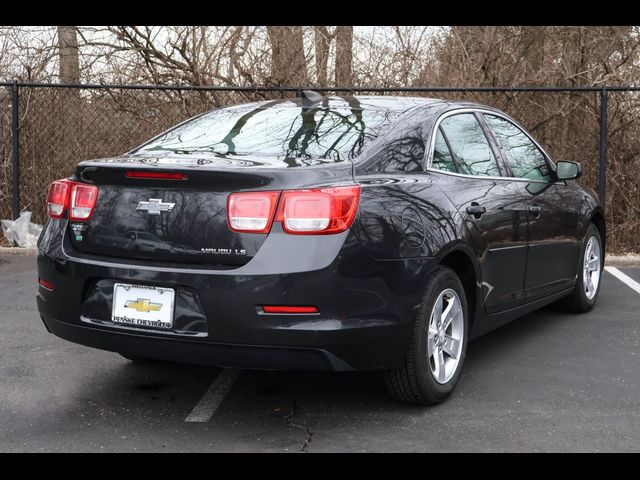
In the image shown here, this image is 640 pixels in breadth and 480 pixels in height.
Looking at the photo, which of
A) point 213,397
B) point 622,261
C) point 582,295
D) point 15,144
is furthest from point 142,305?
point 15,144

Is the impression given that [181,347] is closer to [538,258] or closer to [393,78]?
[538,258]

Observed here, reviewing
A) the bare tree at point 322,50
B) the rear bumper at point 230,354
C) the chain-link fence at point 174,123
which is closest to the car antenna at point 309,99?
the rear bumper at point 230,354

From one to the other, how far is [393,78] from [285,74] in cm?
138

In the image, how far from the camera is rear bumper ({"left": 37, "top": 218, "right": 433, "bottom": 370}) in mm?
3592

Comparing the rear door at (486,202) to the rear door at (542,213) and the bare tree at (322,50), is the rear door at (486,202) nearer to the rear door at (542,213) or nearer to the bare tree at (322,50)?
the rear door at (542,213)

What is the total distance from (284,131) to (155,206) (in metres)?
0.92

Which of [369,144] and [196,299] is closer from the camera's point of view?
[196,299]

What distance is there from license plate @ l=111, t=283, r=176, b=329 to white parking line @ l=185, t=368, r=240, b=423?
1.96 feet

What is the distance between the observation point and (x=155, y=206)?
3.79m

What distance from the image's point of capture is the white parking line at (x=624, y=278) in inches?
303

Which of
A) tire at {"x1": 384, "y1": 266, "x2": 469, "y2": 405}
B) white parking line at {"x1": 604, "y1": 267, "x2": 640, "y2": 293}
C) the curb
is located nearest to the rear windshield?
tire at {"x1": 384, "y1": 266, "x2": 469, "y2": 405}

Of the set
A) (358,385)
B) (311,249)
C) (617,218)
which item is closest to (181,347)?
(311,249)

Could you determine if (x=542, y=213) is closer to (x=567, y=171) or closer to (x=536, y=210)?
(x=536, y=210)
